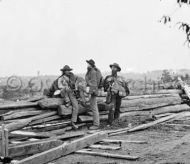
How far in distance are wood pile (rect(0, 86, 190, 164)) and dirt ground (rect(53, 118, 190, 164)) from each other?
0.22m

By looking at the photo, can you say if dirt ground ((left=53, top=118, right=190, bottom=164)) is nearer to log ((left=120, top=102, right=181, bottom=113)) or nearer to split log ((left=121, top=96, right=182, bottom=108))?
log ((left=120, top=102, right=181, bottom=113))

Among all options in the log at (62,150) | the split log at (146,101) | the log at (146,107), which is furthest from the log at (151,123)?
the log at (62,150)

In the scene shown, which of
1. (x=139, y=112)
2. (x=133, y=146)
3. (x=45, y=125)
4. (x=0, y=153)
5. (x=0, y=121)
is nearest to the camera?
(x=0, y=153)

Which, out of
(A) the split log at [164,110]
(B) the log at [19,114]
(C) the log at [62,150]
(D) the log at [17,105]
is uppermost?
(D) the log at [17,105]

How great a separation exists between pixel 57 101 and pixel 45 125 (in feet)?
3.32

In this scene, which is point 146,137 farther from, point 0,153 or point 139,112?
point 0,153

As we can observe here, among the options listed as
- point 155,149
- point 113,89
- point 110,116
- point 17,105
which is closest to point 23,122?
point 17,105

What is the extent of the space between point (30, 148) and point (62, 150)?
0.71 m

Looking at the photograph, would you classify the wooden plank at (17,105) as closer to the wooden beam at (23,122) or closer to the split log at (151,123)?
the wooden beam at (23,122)

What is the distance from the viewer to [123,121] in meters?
14.1

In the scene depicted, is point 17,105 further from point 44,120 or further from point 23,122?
point 23,122

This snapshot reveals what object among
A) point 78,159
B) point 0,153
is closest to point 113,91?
point 78,159

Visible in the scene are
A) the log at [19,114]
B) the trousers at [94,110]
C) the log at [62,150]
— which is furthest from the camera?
the trousers at [94,110]

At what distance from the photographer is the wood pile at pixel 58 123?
827cm
